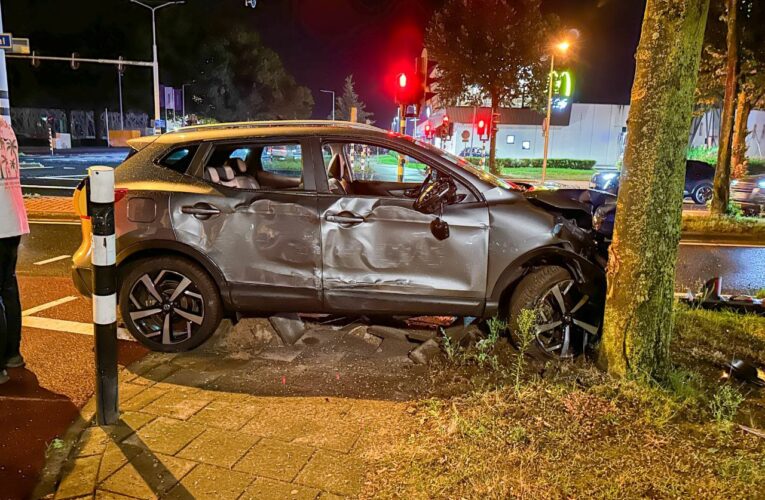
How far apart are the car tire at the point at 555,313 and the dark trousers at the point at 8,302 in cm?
358

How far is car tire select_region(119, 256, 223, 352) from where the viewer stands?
15.4 ft

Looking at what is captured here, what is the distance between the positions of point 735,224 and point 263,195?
37.7ft

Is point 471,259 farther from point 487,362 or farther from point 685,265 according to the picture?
point 685,265

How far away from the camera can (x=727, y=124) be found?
1332 centimetres

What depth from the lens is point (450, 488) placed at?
2805mm

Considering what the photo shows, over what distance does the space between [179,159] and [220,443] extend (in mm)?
2432

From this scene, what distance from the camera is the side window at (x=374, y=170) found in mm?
5714

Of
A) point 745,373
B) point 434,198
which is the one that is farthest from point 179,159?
point 745,373

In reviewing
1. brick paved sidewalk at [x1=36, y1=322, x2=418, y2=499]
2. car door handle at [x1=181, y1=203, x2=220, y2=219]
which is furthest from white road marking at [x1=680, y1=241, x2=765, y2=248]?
car door handle at [x1=181, y1=203, x2=220, y2=219]

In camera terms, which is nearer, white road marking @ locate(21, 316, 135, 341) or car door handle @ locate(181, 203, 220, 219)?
car door handle @ locate(181, 203, 220, 219)

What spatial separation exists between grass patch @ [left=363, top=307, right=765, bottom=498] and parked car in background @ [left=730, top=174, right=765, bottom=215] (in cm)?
1486

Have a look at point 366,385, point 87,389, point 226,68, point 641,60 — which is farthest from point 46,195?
point 226,68

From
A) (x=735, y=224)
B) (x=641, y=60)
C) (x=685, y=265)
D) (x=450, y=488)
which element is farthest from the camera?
(x=735, y=224)

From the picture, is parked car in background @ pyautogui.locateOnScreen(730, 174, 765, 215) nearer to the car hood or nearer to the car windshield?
the car hood
